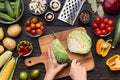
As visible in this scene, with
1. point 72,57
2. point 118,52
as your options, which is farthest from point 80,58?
point 118,52

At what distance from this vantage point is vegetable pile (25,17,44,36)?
2213 millimetres

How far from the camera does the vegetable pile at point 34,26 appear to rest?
2.21m

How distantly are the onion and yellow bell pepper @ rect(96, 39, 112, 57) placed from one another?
0.47 ft

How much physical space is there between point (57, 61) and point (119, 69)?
0.29m

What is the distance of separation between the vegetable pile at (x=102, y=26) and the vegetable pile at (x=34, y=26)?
0.25 m

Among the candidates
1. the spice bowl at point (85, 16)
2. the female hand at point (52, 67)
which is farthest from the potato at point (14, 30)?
the spice bowl at point (85, 16)

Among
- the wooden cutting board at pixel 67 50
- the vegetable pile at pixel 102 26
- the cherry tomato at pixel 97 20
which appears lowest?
the wooden cutting board at pixel 67 50

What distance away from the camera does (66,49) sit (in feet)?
7.32

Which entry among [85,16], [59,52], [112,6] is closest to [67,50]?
[59,52]

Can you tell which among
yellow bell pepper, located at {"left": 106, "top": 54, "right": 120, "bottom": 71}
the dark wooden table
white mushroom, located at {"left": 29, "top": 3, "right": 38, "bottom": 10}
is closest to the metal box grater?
the dark wooden table

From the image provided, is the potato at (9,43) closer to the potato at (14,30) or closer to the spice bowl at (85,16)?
the potato at (14,30)

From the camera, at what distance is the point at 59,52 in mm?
2170

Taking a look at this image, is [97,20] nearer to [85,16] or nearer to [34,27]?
[85,16]

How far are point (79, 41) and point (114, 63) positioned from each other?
0.19m
